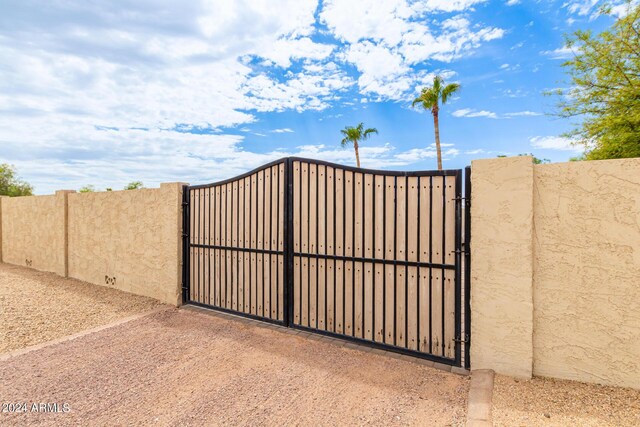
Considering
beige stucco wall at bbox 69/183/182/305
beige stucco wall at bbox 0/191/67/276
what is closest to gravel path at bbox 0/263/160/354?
beige stucco wall at bbox 69/183/182/305

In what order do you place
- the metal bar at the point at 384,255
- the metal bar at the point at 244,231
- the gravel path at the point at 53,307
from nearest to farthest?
the metal bar at the point at 384,255
the gravel path at the point at 53,307
the metal bar at the point at 244,231

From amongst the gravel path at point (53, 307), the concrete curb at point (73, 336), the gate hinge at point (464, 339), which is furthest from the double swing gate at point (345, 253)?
the gravel path at point (53, 307)

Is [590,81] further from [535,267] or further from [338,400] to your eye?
[338,400]

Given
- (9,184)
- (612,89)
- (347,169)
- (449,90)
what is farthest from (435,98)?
(9,184)

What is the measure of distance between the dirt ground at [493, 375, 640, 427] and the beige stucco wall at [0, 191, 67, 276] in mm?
10685

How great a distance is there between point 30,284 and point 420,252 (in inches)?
379

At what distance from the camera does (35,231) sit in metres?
10.6

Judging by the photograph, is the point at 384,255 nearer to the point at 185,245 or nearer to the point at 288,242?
the point at 288,242

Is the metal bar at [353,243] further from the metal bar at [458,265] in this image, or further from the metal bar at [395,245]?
the metal bar at [458,265]

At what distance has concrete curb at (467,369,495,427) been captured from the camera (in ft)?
8.75

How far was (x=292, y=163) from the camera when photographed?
15.6 feet

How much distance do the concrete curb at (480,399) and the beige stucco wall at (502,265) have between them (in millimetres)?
141

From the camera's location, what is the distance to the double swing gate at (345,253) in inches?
145

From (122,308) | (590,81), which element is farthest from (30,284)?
(590,81)
